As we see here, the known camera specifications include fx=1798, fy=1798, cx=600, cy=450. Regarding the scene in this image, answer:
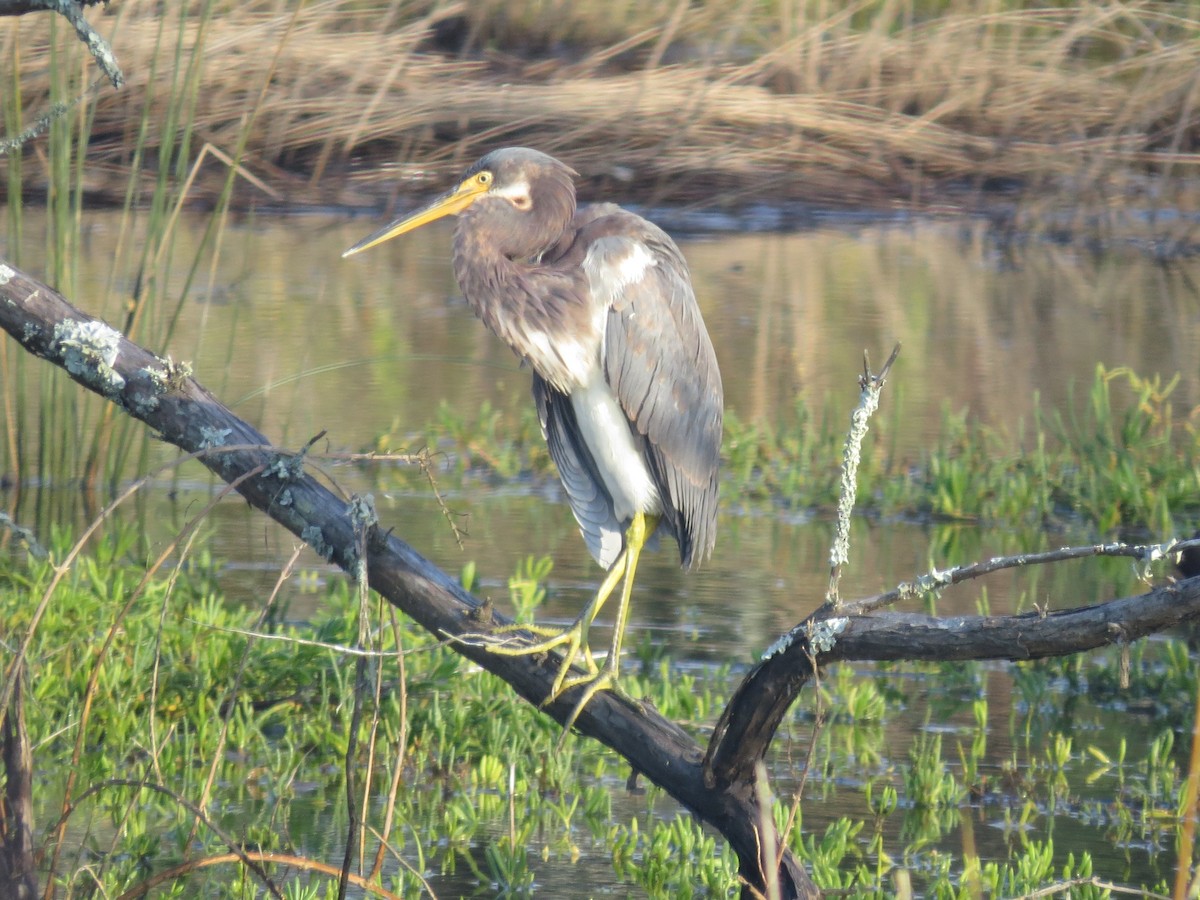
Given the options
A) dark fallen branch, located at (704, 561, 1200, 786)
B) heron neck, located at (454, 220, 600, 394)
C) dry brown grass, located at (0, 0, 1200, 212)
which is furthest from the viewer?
dry brown grass, located at (0, 0, 1200, 212)

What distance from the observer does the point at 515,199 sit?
3.60 meters

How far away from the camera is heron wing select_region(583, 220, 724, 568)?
362 cm

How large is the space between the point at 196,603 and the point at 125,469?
6.30ft

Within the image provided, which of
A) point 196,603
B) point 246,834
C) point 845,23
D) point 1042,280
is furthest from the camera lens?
point 845,23

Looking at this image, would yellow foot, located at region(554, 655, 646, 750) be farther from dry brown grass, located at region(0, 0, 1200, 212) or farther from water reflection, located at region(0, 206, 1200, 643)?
dry brown grass, located at region(0, 0, 1200, 212)

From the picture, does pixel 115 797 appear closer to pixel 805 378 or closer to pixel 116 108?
pixel 805 378

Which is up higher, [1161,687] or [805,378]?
[805,378]

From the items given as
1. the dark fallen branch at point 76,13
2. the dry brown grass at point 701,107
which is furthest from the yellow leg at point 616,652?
the dry brown grass at point 701,107

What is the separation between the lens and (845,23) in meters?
12.8

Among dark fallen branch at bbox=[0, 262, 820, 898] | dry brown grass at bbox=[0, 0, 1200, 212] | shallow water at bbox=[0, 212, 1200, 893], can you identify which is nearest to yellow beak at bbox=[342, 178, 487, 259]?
shallow water at bbox=[0, 212, 1200, 893]

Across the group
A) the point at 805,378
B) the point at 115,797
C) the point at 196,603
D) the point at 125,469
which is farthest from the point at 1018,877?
the point at 805,378

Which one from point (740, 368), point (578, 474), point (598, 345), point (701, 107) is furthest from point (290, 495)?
point (701, 107)

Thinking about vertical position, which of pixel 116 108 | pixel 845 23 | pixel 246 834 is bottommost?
pixel 246 834

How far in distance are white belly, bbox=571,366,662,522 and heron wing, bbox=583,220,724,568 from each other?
3cm
